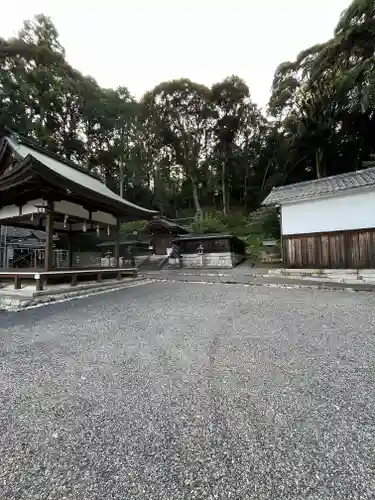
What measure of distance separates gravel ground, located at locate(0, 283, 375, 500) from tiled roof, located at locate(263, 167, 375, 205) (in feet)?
22.5

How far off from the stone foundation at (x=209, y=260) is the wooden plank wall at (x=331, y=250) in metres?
7.25

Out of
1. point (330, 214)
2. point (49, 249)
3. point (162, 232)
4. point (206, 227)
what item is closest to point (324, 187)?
point (330, 214)

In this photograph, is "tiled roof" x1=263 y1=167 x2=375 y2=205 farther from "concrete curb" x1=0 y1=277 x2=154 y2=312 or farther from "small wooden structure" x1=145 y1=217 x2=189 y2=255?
"small wooden structure" x1=145 y1=217 x2=189 y2=255

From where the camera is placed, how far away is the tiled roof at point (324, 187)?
30.5ft

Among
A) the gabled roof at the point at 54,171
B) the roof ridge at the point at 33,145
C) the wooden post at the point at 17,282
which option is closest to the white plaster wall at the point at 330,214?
the gabled roof at the point at 54,171

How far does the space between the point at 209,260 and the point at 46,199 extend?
12.6 m

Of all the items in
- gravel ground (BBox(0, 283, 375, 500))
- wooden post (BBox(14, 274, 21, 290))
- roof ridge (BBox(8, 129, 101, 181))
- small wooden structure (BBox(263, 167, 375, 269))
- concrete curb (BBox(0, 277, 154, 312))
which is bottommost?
gravel ground (BBox(0, 283, 375, 500))

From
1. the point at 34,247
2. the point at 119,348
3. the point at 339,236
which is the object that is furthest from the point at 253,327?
the point at 34,247

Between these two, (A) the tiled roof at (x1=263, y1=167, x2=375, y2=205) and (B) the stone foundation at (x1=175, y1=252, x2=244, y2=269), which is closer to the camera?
(A) the tiled roof at (x1=263, y1=167, x2=375, y2=205)

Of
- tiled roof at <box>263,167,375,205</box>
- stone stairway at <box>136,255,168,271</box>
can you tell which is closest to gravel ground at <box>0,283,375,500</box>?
tiled roof at <box>263,167,375,205</box>

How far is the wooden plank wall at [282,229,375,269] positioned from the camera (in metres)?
9.03

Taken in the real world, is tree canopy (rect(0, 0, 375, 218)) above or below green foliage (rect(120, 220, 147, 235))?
above

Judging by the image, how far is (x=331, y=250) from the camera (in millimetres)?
9633

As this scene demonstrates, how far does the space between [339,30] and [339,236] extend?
36.0 feet
